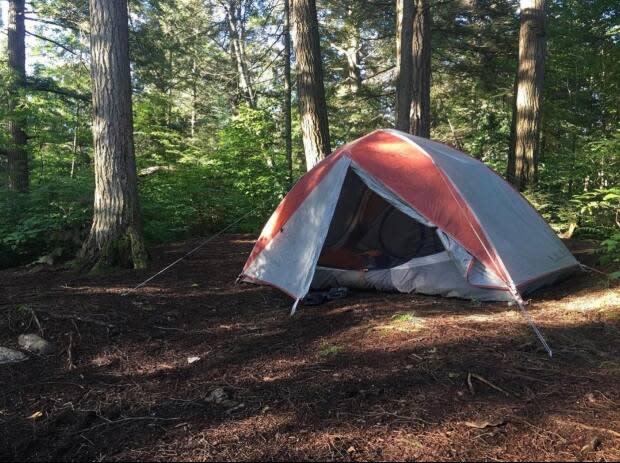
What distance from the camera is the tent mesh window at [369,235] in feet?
18.9

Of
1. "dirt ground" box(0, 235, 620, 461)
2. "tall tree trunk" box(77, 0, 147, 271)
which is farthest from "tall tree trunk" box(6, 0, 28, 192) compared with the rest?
"dirt ground" box(0, 235, 620, 461)

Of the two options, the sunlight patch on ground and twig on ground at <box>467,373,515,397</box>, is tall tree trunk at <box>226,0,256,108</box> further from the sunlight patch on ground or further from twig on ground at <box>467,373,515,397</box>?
twig on ground at <box>467,373,515,397</box>

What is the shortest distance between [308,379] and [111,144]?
420 centimetres

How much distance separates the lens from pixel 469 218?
4613mm

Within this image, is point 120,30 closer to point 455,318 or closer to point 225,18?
point 455,318

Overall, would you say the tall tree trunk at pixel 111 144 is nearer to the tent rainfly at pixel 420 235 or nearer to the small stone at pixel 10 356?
the tent rainfly at pixel 420 235

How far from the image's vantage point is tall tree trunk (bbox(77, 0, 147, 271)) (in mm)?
5746

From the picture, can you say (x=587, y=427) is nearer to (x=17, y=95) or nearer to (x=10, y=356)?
(x=10, y=356)

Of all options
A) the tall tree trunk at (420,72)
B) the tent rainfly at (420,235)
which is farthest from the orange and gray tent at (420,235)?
the tall tree trunk at (420,72)

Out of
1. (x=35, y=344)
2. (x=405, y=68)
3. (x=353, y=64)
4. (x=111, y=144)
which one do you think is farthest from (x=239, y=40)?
(x=35, y=344)

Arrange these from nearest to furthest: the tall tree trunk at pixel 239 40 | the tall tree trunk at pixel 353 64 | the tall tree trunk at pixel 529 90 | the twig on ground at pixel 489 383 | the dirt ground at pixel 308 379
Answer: the dirt ground at pixel 308 379 < the twig on ground at pixel 489 383 < the tall tree trunk at pixel 529 90 < the tall tree trunk at pixel 239 40 < the tall tree trunk at pixel 353 64

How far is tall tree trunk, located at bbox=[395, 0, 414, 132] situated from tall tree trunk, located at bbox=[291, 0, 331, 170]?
2.47 meters

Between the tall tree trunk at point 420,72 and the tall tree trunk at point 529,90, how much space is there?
6.13ft

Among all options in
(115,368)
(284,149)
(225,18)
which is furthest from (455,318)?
(225,18)
